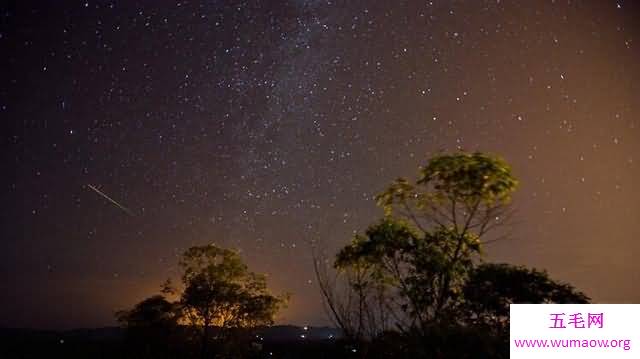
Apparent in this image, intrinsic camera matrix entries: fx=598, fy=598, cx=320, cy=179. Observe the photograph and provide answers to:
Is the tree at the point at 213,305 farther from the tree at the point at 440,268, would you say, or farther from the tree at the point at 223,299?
the tree at the point at 440,268

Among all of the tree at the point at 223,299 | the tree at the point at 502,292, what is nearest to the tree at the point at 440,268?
the tree at the point at 502,292

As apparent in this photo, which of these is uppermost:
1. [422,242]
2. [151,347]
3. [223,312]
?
[422,242]

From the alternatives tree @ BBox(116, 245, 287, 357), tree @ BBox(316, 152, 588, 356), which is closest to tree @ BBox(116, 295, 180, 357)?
tree @ BBox(116, 245, 287, 357)

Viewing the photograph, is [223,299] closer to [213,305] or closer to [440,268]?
[213,305]

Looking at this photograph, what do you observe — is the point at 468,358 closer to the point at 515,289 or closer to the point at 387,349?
the point at 387,349

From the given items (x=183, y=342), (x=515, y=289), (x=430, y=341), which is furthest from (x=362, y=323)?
(x=183, y=342)

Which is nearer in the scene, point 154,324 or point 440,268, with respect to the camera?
point 440,268

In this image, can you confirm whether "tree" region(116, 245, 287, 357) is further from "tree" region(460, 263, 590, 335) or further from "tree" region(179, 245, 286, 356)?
"tree" region(460, 263, 590, 335)

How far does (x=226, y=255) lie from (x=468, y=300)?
10350 millimetres

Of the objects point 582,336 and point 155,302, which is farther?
point 155,302

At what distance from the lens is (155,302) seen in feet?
62.1

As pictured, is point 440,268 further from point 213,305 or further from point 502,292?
point 213,305

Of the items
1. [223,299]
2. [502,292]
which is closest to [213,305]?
[223,299]

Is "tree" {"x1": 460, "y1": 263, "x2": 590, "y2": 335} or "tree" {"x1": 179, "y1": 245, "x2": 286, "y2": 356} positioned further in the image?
"tree" {"x1": 179, "y1": 245, "x2": 286, "y2": 356}
